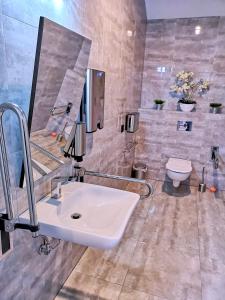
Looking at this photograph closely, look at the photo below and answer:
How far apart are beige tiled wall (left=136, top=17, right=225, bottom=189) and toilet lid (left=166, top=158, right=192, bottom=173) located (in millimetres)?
170

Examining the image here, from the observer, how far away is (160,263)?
6.47 ft

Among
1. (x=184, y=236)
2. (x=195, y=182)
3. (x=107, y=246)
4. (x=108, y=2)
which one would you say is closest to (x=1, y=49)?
(x=107, y=246)

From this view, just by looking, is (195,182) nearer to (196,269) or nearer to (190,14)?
(196,269)

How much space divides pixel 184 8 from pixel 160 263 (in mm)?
3213

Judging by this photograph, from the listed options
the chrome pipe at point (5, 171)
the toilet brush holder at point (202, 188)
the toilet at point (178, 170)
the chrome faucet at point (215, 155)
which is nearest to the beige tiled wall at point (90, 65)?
the chrome pipe at point (5, 171)

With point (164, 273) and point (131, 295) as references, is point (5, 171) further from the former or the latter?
point (164, 273)

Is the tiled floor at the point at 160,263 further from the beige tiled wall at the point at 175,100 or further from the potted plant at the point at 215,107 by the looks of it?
the potted plant at the point at 215,107

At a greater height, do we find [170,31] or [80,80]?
[170,31]

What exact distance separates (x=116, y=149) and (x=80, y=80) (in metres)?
1.22

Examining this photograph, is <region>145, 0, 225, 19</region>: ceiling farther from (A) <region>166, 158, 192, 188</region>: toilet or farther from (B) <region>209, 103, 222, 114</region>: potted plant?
(A) <region>166, 158, 192, 188</region>: toilet

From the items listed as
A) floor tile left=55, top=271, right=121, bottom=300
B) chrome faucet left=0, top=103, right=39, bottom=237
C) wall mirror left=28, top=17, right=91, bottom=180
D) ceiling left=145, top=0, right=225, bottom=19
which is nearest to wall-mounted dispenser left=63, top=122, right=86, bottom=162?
wall mirror left=28, top=17, right=91, bottom=180

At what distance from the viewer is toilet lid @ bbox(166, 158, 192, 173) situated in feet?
10.1

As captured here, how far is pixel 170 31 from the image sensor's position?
Answer: 3504 mm

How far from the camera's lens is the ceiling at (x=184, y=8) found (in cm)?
309
